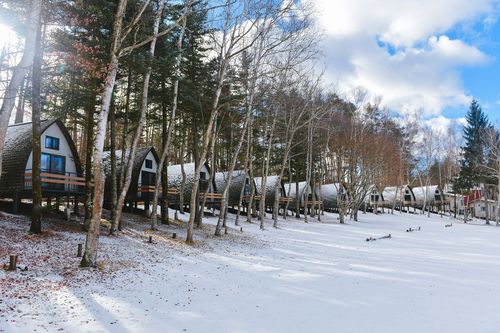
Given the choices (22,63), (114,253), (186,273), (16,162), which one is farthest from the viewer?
(16,162)

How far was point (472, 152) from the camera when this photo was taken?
5766 centimetres

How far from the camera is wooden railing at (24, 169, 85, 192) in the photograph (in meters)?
19.4

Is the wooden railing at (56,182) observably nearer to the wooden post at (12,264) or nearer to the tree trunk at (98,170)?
the tree trunk at (98,170)

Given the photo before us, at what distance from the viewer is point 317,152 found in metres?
41.4

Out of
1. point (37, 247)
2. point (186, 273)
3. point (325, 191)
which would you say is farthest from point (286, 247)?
point (325, 191)

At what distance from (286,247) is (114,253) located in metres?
9.51

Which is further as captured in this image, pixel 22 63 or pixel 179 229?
pixel 179 229

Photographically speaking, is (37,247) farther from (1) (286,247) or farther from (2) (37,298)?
(1) (286,247)

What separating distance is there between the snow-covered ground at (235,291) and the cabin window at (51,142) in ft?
22.3

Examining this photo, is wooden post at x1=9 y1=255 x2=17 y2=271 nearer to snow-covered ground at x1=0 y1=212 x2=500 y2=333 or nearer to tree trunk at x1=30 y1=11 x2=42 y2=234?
snow-covered ground at x1=0 y1=212 x2=500 y2=333

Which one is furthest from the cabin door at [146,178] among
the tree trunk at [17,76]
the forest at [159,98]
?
the tree trunk at [17,76]

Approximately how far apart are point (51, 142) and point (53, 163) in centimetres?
128

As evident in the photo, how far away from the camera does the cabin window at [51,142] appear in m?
22.0

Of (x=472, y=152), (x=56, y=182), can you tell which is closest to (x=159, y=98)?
(x=56, y=182)
